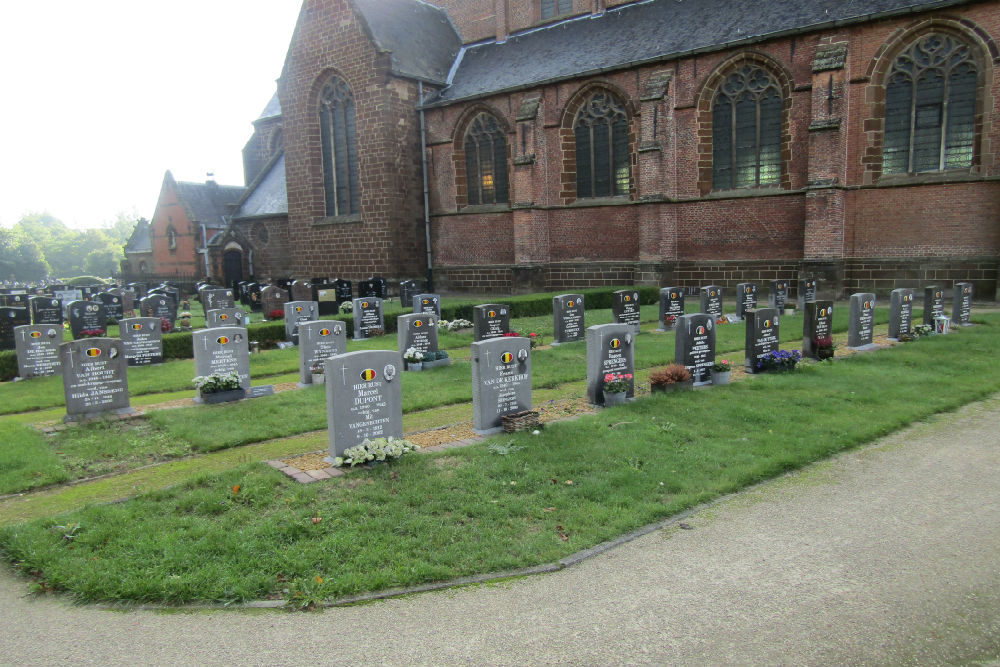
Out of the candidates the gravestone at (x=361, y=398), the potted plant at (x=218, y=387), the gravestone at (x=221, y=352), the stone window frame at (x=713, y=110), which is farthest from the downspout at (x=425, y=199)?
the gravestone at (x=361, y=398)

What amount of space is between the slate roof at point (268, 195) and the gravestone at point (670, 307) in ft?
77.9

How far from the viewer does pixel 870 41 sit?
19.8 metres

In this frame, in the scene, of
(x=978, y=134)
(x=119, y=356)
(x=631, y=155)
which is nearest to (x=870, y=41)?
(x=978, y=134)

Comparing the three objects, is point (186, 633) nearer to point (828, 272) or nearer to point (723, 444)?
point (723, 444)

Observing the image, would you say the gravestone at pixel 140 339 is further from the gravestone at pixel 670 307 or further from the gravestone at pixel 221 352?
the gravestone at pixel 670 307

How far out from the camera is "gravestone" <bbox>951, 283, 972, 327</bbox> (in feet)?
49.4

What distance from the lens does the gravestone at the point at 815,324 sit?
11.8 m

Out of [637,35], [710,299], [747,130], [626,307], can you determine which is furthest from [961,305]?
[637,35]

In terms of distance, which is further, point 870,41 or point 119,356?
point 870,41

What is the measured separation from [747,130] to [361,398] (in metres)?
19.7

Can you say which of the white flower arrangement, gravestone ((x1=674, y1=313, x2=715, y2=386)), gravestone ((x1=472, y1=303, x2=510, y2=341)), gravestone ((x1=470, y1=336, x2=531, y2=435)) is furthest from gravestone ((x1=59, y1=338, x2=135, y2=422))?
gravestone ((x1=674, y1=313, x2=715, y2=386))

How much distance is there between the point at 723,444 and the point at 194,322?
18.4 metres

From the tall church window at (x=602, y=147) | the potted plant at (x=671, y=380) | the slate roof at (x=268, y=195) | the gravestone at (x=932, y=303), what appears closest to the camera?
the potted plant at (x=671, y=380)

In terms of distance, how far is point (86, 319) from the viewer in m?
16.6
